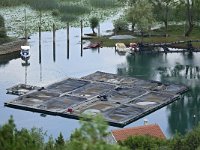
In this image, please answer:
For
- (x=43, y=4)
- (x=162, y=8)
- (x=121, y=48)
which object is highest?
(x=43, y=4)

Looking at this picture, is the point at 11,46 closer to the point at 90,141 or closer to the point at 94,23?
the point at 94,23

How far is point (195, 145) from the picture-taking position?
52.9 ft

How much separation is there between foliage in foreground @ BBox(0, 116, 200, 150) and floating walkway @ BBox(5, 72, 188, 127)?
6.27 meters

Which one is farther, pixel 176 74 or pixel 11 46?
pixel 11 46

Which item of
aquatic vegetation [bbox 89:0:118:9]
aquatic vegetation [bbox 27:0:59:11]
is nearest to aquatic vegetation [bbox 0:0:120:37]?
aquatic vegetation [bbox 27:0:59:11]

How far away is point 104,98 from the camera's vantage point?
1065 inches

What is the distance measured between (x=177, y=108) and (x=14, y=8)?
30976 mm

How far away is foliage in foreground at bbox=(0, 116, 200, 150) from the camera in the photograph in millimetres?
5926

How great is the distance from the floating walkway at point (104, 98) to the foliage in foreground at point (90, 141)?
627cm

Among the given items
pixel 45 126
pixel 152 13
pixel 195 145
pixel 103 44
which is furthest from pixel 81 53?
pixel 195 145

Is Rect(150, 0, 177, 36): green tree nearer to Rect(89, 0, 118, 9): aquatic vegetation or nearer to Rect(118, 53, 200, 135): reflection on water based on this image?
Rect(118, 53, 200, 135): reflection on water

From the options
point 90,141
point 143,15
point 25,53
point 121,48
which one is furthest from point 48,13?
point 90,141

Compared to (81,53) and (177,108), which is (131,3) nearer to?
(81,53)

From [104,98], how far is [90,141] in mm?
21120
